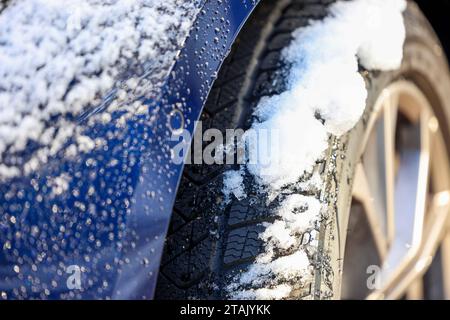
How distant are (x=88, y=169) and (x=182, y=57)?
0.66 ft

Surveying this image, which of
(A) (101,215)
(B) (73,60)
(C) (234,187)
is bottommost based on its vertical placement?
(C) (234,187)

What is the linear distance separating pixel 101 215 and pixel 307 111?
1.34 feet

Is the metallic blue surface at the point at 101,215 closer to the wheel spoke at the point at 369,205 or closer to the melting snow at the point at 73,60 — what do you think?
the melting snow at the point at 73,60

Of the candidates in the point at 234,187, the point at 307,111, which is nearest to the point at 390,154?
the point at 307,111

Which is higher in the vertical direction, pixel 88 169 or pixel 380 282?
pixel 88 169

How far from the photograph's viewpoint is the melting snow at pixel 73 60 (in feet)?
3.05

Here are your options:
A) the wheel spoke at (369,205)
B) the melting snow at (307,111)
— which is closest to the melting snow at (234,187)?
the melting snow at (307,111)

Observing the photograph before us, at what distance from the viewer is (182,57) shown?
938mm

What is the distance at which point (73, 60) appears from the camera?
964mm

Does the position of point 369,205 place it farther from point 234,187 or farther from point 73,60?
point 73,60
